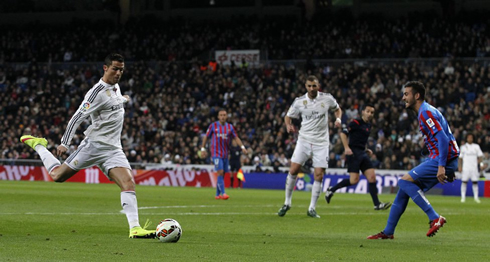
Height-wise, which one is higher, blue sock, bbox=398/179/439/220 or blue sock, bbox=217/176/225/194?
blue sock, bbox=398/179/439/220

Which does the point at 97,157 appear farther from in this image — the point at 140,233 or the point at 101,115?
the point at 140,233

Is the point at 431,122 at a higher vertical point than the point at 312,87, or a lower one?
lower

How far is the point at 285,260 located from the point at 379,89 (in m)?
29.3

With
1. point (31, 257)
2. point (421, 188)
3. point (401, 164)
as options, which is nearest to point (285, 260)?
point (31, 257)

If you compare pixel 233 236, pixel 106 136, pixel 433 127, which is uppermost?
pixel 433 127

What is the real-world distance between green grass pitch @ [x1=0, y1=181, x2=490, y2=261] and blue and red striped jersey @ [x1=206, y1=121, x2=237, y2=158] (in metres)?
5.20

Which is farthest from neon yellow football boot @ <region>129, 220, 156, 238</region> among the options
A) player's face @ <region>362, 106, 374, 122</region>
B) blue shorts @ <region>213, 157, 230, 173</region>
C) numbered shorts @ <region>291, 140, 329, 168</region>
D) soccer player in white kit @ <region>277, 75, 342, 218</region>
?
blue shorts @ <region>213, 157, 230, 173</region>

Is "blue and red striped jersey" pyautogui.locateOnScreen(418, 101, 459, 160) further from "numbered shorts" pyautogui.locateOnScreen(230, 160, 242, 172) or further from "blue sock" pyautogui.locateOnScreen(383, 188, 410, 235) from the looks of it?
"numbered shorts" pyautogui.locateOnScreen(230, 160, 242, 172)

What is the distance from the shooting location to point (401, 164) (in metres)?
30.7

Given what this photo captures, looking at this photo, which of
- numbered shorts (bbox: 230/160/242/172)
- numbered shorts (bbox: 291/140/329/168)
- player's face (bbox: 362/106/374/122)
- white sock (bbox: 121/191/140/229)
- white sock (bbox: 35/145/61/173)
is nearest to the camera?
white sock (bbox: 121/191/140/229)

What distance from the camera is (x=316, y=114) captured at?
15086 mm

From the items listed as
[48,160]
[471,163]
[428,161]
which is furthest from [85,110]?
[471,163]

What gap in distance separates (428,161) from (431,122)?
62 cm

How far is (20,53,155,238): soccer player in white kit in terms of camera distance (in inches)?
390
